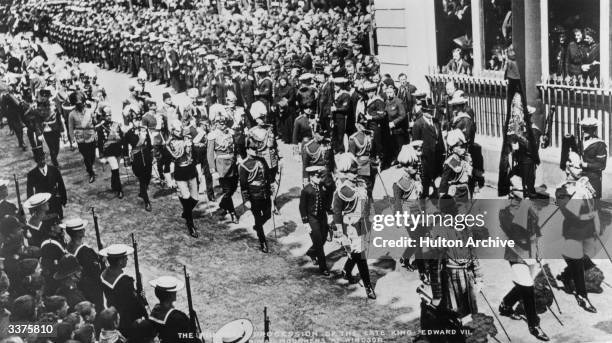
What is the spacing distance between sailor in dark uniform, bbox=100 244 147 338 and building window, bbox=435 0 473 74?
8.68 metres

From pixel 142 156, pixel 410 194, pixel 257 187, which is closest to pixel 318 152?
pixel 257 187

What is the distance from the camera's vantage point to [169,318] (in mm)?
7582

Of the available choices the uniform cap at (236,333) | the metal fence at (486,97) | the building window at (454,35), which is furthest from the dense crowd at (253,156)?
the uniform cap at (236,333)

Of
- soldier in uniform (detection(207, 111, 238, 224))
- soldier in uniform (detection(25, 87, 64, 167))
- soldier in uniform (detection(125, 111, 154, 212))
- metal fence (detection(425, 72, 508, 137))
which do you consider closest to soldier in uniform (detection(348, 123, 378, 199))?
soldier in uniform (detection(207, 111, 238, 224))

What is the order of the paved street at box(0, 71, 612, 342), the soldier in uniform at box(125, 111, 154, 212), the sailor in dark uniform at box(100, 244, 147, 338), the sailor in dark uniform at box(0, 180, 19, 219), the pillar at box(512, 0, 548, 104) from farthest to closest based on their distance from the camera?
1. the pillar at box(512, 0, 548, 104)
2. the soldier in uniform at box(125, 111, 154, 212)
3. the sailor in dark uniform at box(0, 180, 19, 219)
4. the paved street at box(0, 71, 612, 342)
5. the sailor in dark uniform at box(100, 244, 147, 338)

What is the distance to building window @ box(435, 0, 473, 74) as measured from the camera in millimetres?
15039

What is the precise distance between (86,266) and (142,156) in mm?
4488

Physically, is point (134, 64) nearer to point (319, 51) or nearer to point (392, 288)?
point (319, 51)

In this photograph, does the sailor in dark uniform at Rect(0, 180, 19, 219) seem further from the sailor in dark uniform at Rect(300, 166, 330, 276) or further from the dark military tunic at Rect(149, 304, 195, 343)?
the sailor in dark uniform at Rect(300, 166, 330, 276)

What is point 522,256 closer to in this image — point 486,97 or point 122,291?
point 122,291

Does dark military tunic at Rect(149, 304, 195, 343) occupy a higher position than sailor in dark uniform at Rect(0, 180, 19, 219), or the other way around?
sailor in dark uniform at Rect(0, 180, 19, 219)

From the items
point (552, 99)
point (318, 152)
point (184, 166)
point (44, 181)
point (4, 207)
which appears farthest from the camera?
point (552, 99)

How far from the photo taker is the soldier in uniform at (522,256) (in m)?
8.53

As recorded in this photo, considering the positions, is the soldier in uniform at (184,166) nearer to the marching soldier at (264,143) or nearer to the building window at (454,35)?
the marching soldier at (264,143)
